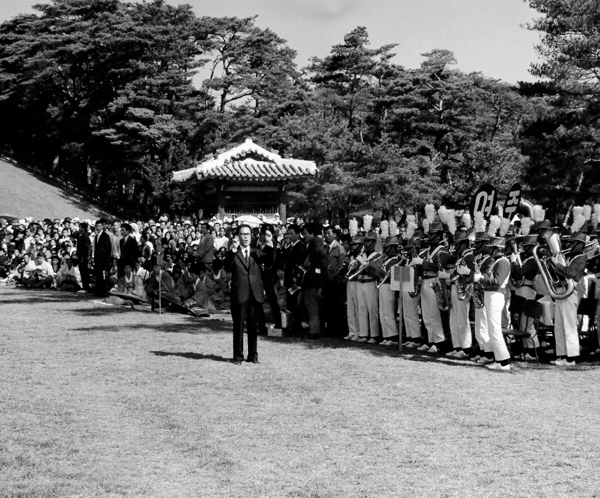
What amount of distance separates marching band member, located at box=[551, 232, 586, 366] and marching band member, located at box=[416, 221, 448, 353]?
172 centimetres

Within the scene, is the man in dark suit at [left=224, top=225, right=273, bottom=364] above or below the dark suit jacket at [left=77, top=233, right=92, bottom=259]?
below

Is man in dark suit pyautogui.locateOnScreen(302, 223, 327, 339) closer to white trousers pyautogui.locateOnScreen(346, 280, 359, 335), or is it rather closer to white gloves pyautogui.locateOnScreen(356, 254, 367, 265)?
white trousers pyautogui.locateOnScreen(346, 280, 359, 335)

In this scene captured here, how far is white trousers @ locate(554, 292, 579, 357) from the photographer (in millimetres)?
11281

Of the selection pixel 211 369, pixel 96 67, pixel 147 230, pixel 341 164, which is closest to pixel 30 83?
pixel 96 67

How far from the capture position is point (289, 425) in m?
7.79

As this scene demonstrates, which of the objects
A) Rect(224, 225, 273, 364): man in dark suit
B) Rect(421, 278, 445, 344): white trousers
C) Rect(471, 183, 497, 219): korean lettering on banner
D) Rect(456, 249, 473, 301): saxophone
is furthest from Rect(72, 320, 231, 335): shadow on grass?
Rect(456, 249, 473, 301): saxophone

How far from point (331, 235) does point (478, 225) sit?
13.4ft

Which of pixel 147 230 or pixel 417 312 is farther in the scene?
pixel 147 230

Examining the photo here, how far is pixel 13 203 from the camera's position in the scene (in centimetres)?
4944

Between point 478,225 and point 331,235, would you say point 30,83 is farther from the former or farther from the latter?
point 478,225

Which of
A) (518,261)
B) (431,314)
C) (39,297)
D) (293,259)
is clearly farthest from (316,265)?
(39,297)

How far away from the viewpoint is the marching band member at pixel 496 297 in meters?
10.8

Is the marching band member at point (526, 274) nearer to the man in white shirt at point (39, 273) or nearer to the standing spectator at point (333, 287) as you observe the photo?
the standing spectator at point (333, 287)

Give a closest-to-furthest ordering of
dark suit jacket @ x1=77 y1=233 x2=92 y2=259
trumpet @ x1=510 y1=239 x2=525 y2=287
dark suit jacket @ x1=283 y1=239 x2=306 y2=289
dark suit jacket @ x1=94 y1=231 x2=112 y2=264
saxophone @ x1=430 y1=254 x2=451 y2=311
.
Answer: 1. trumpet @ x1=510 y1=239 x2=525 y2=287
2. saxophone @ x1=430 y1=254 x2=451 y2=311
3. dark suit jacket @ x1=283 y1=239 x2=306 y2=289
4. dark suit jacket @ x1=94 y1=231 x2=112 y2=264
5. dark suit jacket @ x1=77 y1=233 x2=92 y2=259
